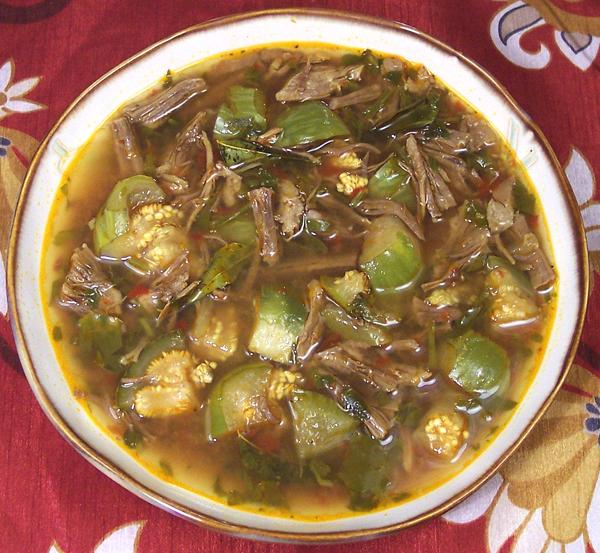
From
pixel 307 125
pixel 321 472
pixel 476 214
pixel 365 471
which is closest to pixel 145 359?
pixel 321 472

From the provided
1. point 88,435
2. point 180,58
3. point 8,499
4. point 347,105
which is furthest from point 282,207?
point 8,499

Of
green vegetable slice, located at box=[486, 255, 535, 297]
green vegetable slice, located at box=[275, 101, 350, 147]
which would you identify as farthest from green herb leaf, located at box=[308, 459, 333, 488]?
green vegetable slice, located at box=[275, 101, 350, 147]

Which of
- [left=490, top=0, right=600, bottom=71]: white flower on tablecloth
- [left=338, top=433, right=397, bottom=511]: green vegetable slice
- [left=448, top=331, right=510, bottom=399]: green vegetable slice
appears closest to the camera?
[left=338, top=433, right=397, bottom=511]: green vegetable slice

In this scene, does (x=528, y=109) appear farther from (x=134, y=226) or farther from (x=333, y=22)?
(x=134, y=226)

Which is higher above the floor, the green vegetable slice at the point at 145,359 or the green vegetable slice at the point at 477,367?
the green vegetable slice at the point at 145,359

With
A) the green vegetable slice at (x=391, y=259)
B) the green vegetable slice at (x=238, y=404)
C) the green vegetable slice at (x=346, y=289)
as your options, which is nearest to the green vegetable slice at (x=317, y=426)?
the green vegetable slice at (x=238, y=404)

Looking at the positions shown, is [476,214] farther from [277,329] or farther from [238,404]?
[238,404]

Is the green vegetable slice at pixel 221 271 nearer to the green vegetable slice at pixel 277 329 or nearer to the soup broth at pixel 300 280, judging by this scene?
the soup broth at pixel 300 280

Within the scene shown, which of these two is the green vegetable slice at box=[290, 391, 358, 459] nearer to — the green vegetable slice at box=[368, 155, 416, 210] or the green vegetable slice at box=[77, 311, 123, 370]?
the green vegetable slice at box=[77, 311, 123, 370]
